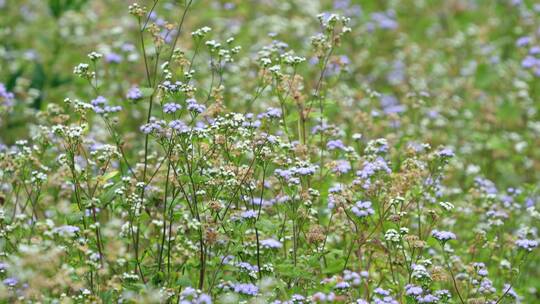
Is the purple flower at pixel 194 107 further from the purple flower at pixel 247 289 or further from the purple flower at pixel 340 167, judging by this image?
the purple flower at pixel 247 289

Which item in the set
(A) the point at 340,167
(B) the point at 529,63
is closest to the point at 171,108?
(A) the point at 340,167

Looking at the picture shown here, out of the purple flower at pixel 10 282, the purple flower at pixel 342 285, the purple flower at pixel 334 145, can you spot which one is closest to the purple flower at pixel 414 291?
the purple flower at pixel 342 285

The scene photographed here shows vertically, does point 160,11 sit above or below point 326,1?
below

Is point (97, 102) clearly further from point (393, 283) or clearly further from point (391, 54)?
point (391, 54)

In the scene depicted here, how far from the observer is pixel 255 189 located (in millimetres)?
6316

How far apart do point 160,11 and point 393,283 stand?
672 cm

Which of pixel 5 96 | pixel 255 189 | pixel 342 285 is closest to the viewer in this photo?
pixel 342 285

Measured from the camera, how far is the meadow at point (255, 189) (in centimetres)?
552

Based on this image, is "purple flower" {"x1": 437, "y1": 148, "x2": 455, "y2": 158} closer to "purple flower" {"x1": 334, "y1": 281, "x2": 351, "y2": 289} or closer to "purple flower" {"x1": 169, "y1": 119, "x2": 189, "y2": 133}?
"purple flower" {"x1": 334, "y1": 281, "x2": 351, "y2": 289}

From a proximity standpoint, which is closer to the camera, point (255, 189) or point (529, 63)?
point (255, 189)

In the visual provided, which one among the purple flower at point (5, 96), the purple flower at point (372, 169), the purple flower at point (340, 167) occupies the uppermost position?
the purple flower at point (5, 96)

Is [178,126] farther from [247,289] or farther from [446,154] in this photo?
[446,154]

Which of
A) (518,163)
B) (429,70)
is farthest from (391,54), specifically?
(518,163)

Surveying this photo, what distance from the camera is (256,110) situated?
9.10 metres
